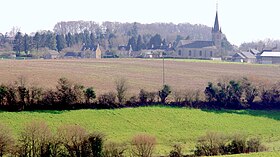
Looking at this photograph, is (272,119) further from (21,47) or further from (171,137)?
(21,47)

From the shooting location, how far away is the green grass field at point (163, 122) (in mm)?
32250

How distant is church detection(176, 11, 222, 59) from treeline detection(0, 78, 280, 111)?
62.0 m

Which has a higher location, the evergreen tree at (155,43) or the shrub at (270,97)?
the evergreen tree at (155,43)

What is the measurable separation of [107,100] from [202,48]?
239 ft

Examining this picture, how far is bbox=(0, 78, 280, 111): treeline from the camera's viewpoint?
35469 millimetres

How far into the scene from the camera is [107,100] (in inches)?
1497

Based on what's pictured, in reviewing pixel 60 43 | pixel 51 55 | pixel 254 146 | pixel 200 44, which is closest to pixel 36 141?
pixel 254 146

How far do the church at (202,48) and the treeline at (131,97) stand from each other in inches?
2441

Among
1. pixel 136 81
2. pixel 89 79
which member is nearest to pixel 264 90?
pixel 136 81

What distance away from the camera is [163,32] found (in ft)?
606

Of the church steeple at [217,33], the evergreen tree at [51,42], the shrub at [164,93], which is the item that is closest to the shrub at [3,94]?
the shrub at [164,93]

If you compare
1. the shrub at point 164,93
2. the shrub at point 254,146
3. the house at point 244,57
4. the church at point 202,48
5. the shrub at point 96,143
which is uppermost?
the church at point 202,48

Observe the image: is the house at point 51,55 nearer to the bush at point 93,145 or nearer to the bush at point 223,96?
the bush at point 223,96

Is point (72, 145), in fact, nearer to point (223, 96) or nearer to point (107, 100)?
point (107, 100)
